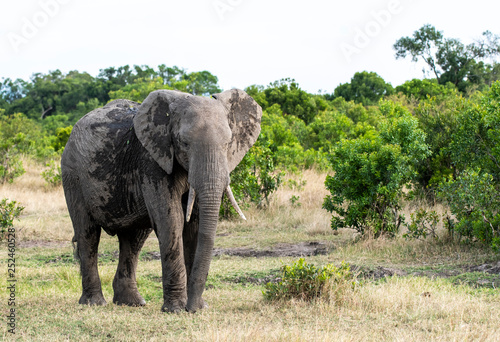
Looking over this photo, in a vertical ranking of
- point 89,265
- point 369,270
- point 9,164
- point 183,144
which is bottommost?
point 369,270

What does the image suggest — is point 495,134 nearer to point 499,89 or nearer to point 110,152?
point 499,89

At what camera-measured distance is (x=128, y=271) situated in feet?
23.1

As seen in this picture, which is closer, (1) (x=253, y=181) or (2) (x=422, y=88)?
(1) (x=253, y=181)

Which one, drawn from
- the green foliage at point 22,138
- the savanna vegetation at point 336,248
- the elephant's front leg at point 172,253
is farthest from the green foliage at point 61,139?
the elephant's front leg at point 172,253

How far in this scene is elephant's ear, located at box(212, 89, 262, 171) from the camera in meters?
6.35

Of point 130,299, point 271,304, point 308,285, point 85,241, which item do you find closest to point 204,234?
point 271,304

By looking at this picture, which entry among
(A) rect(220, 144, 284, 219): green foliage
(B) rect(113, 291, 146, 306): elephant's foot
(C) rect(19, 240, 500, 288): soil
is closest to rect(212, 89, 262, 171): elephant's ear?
(C) rect(19, 240, 500, 288): soil

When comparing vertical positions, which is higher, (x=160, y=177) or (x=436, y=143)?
(x=436, y=143)

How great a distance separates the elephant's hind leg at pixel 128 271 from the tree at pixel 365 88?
33.0m

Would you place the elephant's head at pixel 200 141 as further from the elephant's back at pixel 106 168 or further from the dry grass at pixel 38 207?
the dry grass at pixel 38 207

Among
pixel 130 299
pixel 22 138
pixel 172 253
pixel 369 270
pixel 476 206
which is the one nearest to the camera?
pixel 172 253

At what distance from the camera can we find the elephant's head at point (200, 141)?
5652 millimetres

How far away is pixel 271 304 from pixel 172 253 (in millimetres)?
1160

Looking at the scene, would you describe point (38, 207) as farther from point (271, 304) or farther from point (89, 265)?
point (271, 304)
